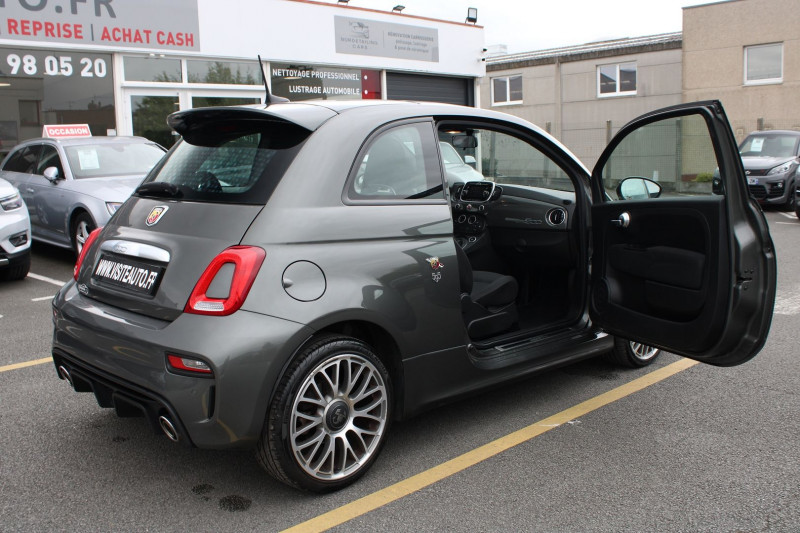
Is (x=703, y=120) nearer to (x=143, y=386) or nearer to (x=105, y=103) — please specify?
(x=143, y=386)

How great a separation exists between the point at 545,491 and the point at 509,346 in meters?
1.03

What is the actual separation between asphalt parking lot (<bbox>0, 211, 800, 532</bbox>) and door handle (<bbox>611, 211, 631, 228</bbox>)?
1.06 metres

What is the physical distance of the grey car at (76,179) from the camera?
8523 millimetres

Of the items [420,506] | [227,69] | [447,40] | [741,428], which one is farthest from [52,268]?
[447,40]

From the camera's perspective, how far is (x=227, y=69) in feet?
46.6

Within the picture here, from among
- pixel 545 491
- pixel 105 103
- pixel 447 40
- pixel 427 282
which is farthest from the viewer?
pixel 447 40

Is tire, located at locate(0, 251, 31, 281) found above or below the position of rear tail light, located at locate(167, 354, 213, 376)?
below

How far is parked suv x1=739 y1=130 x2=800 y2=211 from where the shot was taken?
15.0 meters

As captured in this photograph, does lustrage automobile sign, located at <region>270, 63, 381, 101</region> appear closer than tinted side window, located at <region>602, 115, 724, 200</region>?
No

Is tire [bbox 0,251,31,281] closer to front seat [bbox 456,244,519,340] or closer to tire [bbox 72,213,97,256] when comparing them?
tire [bbox 72,213,97,256]

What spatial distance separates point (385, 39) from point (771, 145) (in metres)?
8.85

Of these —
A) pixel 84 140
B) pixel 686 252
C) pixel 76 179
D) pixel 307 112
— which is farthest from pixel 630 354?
pixel 84 140

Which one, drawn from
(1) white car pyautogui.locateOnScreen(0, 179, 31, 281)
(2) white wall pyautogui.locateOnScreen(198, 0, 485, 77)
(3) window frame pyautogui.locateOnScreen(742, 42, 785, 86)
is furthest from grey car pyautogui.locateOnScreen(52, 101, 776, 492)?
(3) window frame pyautogui.locateOnScreen(742, 42, 785, 86)

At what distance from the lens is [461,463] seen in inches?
137
